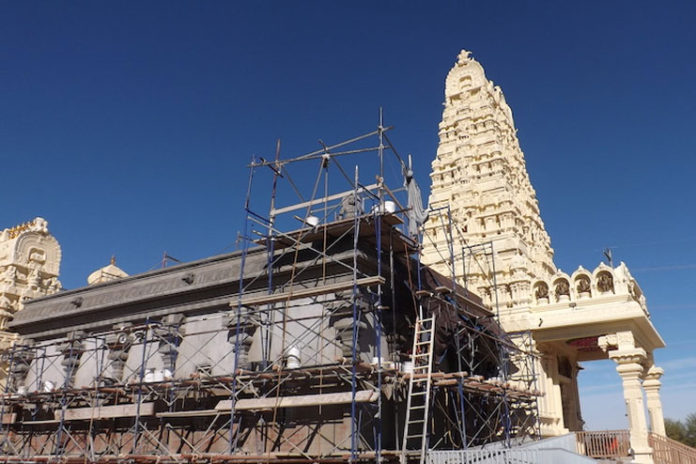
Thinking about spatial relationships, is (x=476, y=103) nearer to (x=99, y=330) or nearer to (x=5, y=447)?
(x=99, y=330)

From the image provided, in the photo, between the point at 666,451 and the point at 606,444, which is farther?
the point at 606,444

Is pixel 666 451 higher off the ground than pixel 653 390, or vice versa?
pixel 653 390

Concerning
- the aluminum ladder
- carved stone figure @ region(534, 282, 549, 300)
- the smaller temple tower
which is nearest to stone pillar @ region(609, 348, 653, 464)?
carved stone figure @ region(534, 282, 549, 300)

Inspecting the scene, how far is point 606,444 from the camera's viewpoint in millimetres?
23719

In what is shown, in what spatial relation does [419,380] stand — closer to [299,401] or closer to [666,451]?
[299,401]

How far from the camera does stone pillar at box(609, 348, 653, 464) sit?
22.5m

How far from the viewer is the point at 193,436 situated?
62.8 ft

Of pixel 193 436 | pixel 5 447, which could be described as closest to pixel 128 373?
pixel 193 436

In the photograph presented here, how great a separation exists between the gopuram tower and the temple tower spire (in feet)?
0.22

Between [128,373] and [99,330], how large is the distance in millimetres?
2685

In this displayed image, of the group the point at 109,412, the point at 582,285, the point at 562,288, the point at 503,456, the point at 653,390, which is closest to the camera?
the point at 503,456

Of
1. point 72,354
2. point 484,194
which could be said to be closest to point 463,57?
point 484,194

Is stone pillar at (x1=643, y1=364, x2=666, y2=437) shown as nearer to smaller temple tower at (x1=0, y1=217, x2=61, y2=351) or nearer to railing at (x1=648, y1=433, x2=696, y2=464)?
railing at (x1=648, y1=433, x2=696, y2=464)

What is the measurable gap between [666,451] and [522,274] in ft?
30.8
